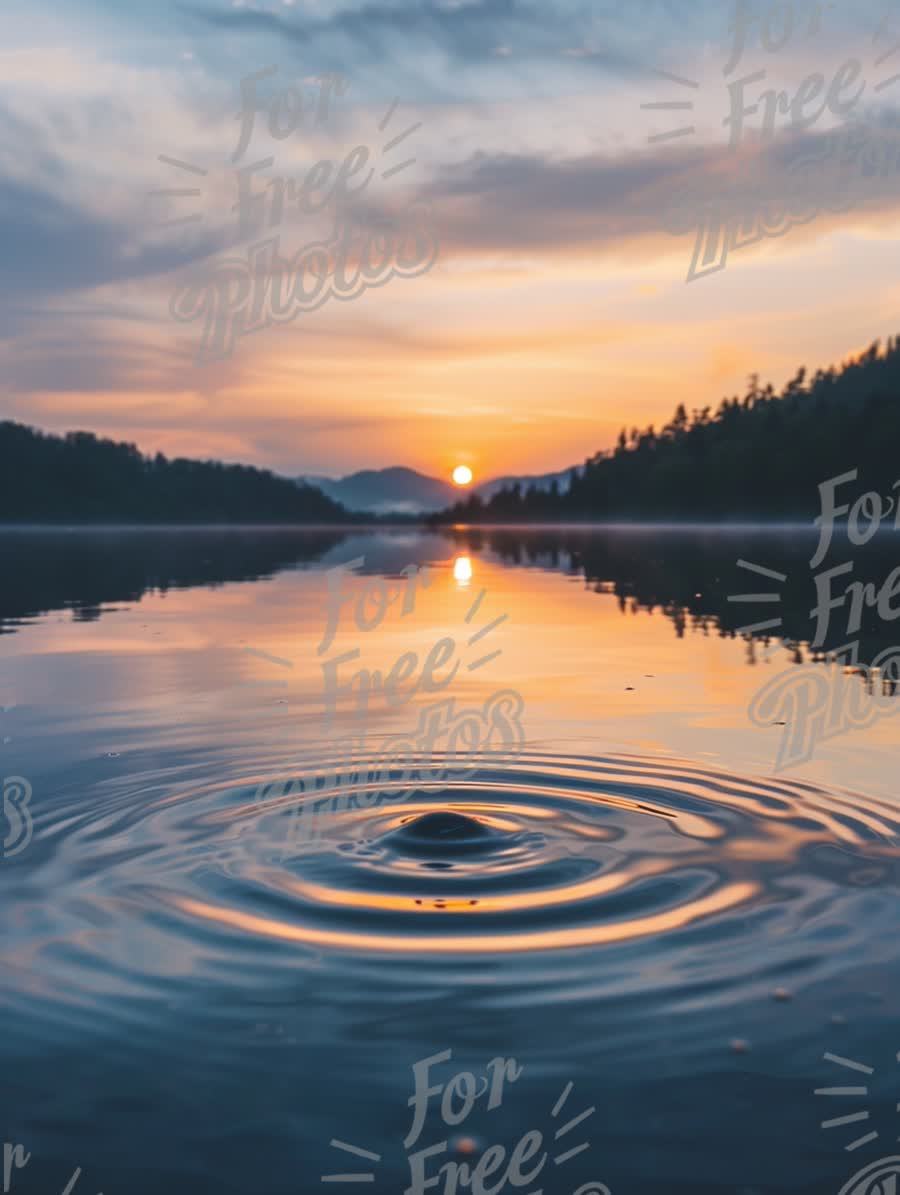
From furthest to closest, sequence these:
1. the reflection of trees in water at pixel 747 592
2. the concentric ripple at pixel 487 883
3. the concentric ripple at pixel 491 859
→ the reflection of trees in water at pixel 747 592, the concentric ripple at pixel 491 859, the concentric ripple at pixel 487 883

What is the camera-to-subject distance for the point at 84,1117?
5129 mm

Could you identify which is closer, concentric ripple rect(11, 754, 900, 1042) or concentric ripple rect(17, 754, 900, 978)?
concentric ripple rect(11, 754, 900, 1042)

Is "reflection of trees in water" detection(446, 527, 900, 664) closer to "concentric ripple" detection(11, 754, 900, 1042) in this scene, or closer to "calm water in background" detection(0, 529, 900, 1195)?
"calm water in background" detection(0, 529, 900, 1195)

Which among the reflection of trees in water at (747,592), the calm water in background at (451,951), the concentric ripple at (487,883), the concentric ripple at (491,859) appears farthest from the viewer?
the reflection of trees in water at (747,592)

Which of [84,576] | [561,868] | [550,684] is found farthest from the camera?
[84,576]

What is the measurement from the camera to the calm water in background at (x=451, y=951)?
196 inches

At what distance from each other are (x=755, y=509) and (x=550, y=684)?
18018 centimetres

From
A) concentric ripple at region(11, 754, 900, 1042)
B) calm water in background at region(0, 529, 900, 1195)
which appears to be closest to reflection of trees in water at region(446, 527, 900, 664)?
calm water in background at region(0, 529, 900, 1195)

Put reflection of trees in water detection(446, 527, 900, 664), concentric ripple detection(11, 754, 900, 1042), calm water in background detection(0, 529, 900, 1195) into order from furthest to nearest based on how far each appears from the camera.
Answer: reflection of trees in water detection(446, 527, 900, 664) < concentric ripple detection(11, 754, 900, 1042) < calm water in background detection(0, 529, 900, 1195)

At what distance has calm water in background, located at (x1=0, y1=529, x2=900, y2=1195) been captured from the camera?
196 inches

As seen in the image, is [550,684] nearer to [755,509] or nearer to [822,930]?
[822,930]

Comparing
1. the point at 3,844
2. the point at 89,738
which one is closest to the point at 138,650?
the point at 89,738

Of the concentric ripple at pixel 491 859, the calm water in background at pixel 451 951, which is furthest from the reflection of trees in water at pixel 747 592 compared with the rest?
the concentric ripple at pixel 491 859

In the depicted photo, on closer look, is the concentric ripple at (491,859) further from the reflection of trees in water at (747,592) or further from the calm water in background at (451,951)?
the reflection of trees in water at (747,592)
